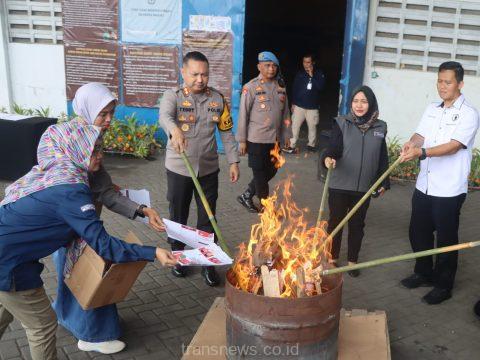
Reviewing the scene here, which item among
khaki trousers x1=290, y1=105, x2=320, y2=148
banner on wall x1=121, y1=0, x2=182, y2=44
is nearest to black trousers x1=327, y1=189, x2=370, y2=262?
khaki trousers x1=290, y1=105, x2=320, y2=148

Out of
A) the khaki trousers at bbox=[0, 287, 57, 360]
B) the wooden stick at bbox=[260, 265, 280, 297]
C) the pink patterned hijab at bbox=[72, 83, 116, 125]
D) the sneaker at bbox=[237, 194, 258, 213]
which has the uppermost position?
the pink patterned hijab at bbox=[72, 83, 116, 125]

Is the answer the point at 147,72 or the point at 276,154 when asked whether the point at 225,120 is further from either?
the point at 147,72

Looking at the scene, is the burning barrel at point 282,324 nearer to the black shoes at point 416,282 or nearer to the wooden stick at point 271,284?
the wooden stick at point 271,284

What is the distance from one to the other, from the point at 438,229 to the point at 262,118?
271cm

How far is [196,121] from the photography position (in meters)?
4.61

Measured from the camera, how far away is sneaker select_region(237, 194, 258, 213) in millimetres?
6912

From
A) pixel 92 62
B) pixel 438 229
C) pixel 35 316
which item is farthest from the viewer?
pixel 92 62

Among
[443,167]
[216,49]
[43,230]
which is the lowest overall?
[43,230]

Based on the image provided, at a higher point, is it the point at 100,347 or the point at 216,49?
the point at 216,49

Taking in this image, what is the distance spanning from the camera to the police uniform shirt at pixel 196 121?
454 cm

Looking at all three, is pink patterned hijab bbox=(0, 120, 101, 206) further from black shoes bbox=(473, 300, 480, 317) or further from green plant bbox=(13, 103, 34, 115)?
green plant bbox=(13, 103, 34, 115)

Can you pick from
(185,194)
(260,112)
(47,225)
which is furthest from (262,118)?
(47,225)

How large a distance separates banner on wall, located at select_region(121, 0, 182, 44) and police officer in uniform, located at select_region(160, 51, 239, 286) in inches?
185

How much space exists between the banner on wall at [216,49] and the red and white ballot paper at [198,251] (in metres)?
5.96
